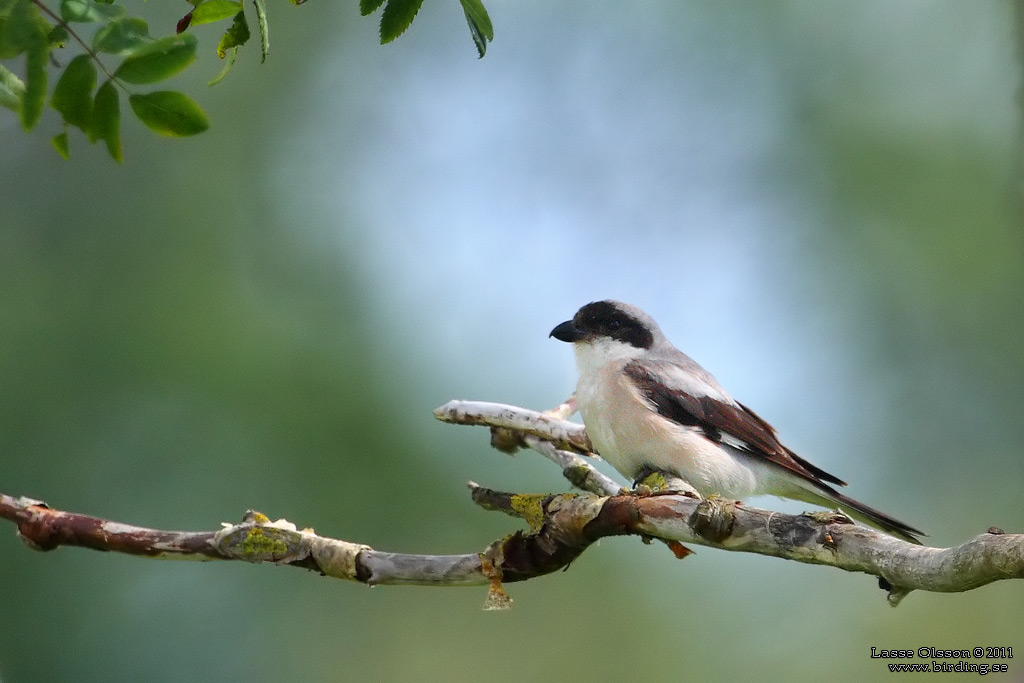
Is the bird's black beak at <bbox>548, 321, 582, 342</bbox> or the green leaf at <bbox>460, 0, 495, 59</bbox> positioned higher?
the bird's black beak at <bbox>548, 321, 582, 342</bbox>

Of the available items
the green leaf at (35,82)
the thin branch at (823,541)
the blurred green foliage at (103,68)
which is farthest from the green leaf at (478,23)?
the thin branch at (823,541)

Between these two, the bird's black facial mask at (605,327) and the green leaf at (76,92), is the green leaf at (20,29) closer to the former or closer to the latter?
the green leaf at (76,92)

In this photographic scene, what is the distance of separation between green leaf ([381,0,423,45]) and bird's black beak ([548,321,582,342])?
2.35 metres

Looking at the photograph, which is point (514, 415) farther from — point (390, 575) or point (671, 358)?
point (390, 575)

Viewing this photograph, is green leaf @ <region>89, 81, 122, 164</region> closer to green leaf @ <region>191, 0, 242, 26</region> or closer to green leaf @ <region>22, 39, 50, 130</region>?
green leaf @ <region>22, 39, 50, 130</region>

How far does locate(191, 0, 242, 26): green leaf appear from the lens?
5.84 feet

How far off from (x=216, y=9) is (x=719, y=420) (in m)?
2.42

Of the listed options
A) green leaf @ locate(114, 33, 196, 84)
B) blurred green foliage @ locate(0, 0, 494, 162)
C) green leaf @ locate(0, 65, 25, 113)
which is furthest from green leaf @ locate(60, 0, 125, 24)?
green leaf @ locate(0, 65, 25, 113)

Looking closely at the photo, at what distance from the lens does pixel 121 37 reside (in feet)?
5.38

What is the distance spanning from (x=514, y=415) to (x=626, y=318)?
77 centimetres

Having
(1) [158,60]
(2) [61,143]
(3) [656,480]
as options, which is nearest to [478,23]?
(1) [158,60]

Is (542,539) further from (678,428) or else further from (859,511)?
(859,511)

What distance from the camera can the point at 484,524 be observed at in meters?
8.12

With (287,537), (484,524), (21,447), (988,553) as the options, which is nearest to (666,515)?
(988,553)
